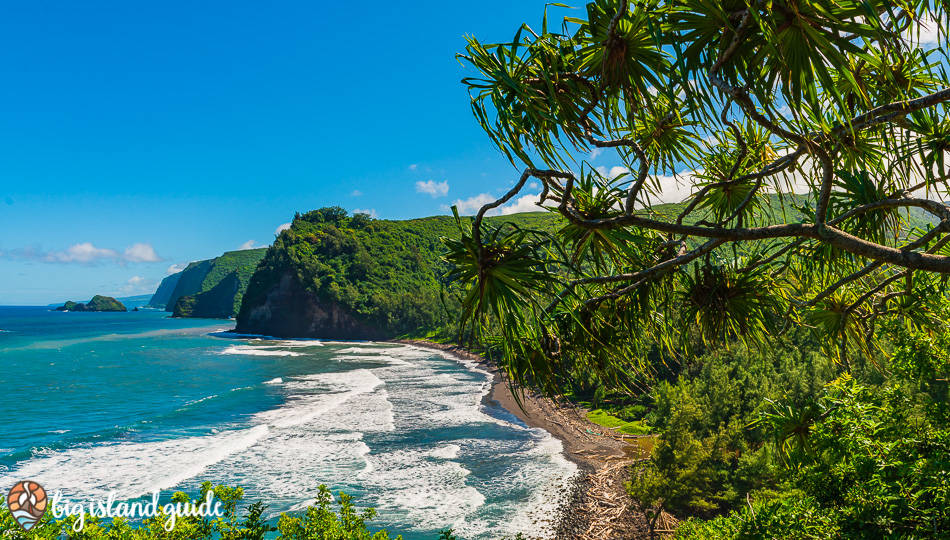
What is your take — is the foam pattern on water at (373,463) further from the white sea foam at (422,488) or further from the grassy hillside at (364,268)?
the grassy hillside at (364,268)

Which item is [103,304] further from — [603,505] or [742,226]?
[742,226]

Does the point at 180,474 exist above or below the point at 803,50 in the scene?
below

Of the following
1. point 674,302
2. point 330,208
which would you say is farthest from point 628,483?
point 330,208

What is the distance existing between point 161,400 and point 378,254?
60374 millimetres

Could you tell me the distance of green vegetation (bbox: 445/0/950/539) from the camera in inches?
74.2

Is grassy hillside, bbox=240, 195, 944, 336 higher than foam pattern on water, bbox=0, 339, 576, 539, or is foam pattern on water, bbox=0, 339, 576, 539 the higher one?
grassy hillside, bbox=240, 195, 944, 336

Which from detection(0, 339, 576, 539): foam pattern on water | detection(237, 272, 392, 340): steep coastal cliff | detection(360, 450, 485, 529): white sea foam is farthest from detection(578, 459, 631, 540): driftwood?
detection(237, 272, 392, 340): steep coastal cliff

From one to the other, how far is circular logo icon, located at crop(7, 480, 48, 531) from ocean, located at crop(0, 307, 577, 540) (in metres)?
10.4

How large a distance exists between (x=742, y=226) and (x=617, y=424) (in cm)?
2288

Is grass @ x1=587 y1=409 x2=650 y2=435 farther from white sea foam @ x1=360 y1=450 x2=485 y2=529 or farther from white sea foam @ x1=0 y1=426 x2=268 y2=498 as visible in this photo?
white sea foam @ x1=0 y1=426 x2=268 y2=498

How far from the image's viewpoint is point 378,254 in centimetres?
9031

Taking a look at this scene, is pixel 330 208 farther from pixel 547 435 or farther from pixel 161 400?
pixel 547 435

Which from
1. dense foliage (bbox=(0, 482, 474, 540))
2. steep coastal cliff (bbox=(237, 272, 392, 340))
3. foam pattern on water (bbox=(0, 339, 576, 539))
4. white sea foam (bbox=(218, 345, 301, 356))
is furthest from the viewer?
steep coastal cliff (bbox=(237, 272, 392, 340))

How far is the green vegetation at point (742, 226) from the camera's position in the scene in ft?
6.19
